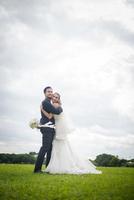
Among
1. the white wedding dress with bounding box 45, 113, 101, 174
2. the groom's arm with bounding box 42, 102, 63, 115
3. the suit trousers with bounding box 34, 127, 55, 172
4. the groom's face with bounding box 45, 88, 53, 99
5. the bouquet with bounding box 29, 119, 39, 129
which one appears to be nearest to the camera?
the suit trousers with bounding box 34, 127, 55, 172

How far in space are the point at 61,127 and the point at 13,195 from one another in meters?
6.44

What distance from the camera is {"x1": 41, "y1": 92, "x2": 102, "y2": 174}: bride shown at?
495 inches

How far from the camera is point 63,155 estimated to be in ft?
42.1

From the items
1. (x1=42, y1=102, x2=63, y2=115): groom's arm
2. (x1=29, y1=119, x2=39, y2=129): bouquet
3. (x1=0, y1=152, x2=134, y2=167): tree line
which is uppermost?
(x1=0, y1=152, x2=134, y2=167): tree line

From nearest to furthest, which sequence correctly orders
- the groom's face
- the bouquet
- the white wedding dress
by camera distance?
the white wedding dress
the groom's face
the bouquet

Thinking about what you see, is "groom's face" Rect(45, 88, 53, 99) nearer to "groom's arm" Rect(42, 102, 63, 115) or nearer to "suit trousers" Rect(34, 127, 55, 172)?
"groom's arm" Rect(42, 102, 63, 115)

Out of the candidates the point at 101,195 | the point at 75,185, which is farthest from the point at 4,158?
the point at 101,195

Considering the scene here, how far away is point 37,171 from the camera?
12391 millimetres

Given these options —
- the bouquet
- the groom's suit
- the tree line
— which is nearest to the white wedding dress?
the groom's suit

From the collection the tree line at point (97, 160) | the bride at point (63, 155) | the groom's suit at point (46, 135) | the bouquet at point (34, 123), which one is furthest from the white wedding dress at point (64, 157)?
the tree line at point (97, 160)

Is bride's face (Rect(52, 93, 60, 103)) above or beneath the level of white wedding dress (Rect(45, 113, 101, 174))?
above

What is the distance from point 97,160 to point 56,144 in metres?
7.57

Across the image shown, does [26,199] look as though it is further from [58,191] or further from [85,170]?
[85,170]

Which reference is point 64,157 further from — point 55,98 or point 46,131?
point 55,98
